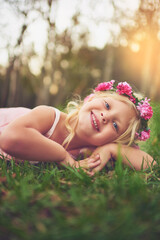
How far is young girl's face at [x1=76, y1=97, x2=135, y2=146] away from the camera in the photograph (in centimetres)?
200

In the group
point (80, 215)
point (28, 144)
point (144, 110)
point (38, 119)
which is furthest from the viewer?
point (144, 110)

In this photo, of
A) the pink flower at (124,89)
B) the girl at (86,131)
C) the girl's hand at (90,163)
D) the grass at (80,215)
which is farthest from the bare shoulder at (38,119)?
the pink flower at (124,89)

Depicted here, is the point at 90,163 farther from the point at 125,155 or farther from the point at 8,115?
the point at 8,115

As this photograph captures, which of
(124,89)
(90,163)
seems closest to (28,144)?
(90,163)

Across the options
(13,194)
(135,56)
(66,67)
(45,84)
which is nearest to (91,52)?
(66,67)

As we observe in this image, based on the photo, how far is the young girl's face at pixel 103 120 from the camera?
6.55 feet

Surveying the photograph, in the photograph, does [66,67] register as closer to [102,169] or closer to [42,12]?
[42,12]

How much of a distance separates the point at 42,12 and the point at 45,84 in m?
3.98

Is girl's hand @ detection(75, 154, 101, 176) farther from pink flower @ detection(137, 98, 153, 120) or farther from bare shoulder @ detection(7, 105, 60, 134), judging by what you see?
pink flower @ detection(137, 98, 153, 120)

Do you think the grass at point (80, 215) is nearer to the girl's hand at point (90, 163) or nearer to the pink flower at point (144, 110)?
the girl's hand at point (90, 163)

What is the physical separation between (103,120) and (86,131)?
20cm

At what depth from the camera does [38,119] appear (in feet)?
6.24

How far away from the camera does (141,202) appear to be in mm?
889

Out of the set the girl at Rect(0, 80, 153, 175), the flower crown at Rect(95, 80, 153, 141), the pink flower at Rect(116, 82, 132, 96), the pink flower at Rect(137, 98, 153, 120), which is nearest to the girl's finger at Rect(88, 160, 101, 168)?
the girl at Rect(0, 80, 153, 175)
